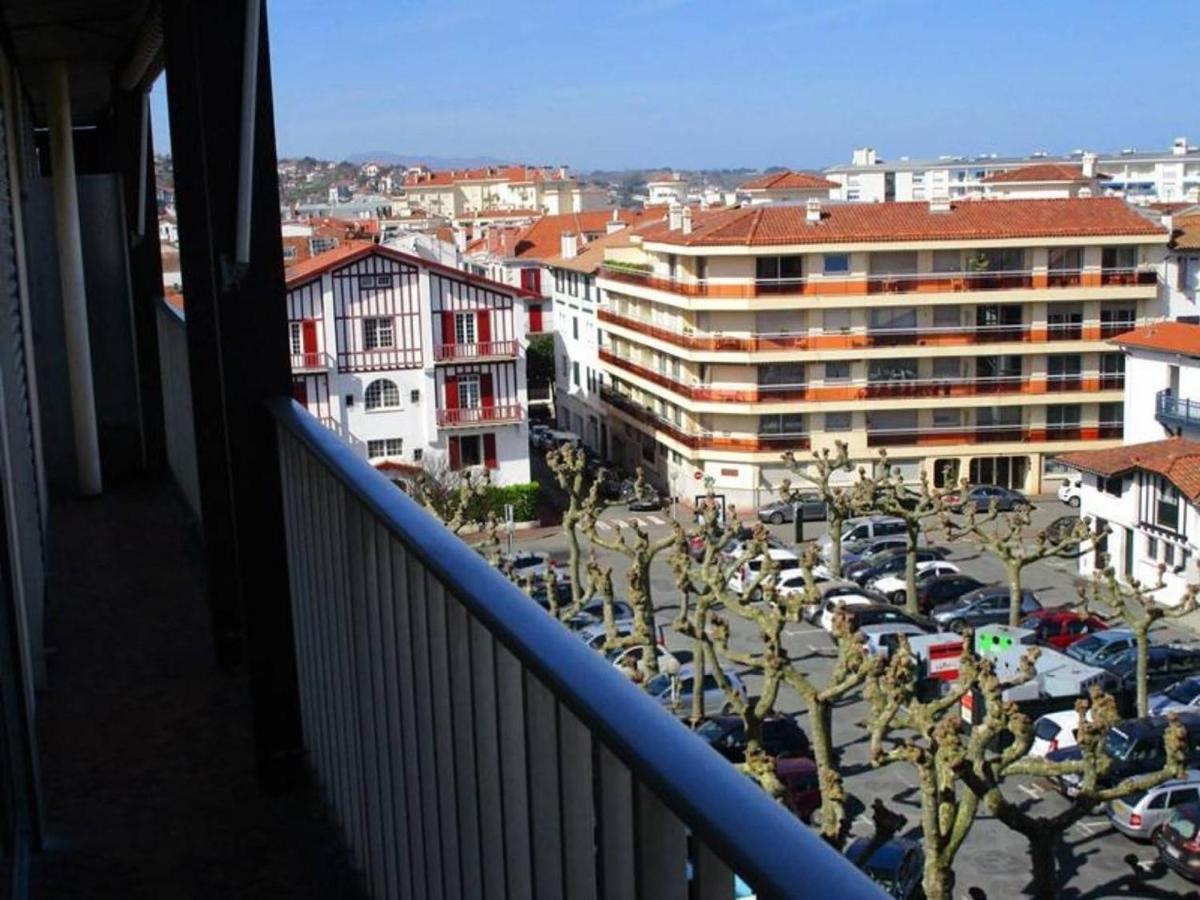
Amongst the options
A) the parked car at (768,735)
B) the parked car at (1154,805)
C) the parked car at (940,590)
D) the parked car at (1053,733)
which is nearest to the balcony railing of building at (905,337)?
the parked car at (940,590)

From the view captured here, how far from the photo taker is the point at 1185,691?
1502 cm

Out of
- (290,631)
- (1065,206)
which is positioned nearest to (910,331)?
(1065,206)

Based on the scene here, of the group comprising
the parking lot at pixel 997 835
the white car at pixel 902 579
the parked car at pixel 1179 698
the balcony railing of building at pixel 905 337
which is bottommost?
the white car at pixel 902 579

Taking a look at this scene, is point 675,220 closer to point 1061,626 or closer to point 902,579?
point 902,579

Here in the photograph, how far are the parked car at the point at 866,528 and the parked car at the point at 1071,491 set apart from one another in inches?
137

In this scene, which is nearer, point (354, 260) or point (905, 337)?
point (354, 260)

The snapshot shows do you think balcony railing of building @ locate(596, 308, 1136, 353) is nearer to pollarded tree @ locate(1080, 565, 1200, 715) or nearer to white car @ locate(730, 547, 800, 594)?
white car @ locate(730, 547, 800, 594)

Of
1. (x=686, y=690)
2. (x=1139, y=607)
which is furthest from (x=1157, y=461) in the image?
(x=686, y=690)

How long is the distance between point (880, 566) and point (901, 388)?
520cm

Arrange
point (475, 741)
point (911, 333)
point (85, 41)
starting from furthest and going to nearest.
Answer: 1. point (911, 333)
2. point (85, 41)
3. point (475, 741)

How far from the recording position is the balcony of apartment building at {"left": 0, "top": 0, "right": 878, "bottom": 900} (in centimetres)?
97

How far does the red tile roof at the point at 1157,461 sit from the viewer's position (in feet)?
60.7

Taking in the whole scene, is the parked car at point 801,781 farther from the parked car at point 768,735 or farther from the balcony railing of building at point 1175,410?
the balcony railing of building at point 1175,410

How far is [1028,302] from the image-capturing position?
25.1m
